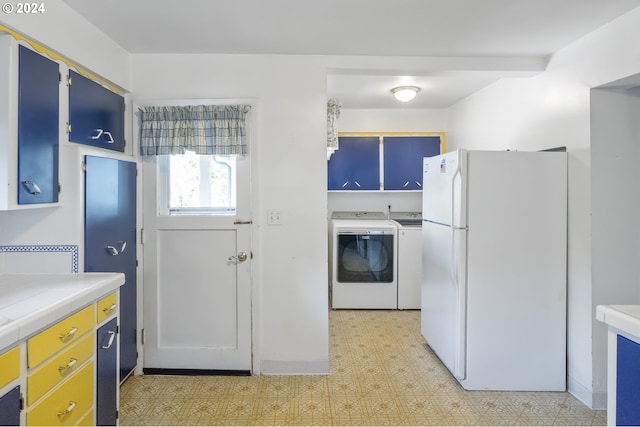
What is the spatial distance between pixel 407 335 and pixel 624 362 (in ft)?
7.77

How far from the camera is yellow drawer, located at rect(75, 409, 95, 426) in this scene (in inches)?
65.2

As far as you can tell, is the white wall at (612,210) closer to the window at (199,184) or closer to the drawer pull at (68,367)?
the window at (199,184)

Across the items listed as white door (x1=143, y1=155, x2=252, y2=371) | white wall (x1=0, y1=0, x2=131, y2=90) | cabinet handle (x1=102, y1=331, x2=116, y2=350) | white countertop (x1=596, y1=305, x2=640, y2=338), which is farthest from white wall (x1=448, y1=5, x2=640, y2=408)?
white wall (x1=0, y1=0, x2=131, y2=90)

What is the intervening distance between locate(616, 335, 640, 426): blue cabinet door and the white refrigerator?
1.22 meters

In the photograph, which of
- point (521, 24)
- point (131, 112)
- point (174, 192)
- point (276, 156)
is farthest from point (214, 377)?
point (521, 24)

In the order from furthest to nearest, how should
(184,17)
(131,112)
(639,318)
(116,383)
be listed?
1. (131,112)
2. (184,17)
3. (116,383)
4. (639,318)

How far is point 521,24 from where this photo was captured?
2.29 meters

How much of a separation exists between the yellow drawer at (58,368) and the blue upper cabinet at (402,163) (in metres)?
3.61

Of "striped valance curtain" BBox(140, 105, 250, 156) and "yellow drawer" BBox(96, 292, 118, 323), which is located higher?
"striped valance curtain" BBox(140, 105, 250, 156)

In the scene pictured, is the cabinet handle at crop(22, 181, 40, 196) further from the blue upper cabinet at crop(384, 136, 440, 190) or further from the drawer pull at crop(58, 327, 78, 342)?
the blue upper cabinet at crop(384, 136, 440, 190)

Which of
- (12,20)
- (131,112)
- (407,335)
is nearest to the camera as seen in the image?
(12,20)

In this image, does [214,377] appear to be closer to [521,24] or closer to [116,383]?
[116,383]

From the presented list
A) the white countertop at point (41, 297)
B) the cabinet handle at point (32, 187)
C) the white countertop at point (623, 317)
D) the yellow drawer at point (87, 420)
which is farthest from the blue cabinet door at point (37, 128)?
the white countertop at point (623, 317)

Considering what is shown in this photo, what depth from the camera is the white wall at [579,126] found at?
2230mm
